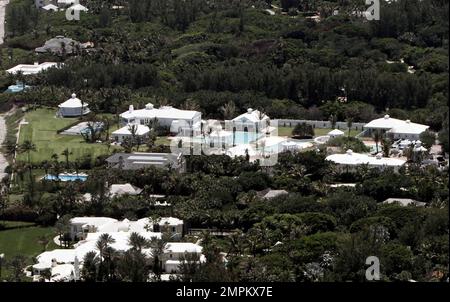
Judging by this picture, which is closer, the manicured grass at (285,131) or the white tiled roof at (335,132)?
the white tiled roof at (335,132)

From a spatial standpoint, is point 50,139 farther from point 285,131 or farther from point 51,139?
point 285,131

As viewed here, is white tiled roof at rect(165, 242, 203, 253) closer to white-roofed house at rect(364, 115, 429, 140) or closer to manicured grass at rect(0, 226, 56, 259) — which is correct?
manicured grass at rect(0, 226, 56, 259)

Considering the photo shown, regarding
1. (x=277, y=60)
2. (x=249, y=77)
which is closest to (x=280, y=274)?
(x=249, y=77)

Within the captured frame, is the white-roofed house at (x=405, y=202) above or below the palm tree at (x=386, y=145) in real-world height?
below

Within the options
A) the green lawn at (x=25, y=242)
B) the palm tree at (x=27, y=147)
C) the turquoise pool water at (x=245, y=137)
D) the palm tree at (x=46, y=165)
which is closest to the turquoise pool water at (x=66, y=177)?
the palm tree at (x=46, y=165)

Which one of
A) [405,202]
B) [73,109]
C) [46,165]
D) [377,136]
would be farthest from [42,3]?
[405,202]

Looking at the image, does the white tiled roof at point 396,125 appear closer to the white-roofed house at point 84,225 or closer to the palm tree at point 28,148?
the palm tree at point 28,148

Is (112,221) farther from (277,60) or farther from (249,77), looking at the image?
(277,60)
